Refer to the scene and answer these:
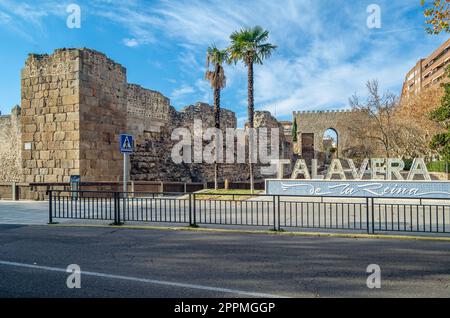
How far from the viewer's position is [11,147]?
2742cm

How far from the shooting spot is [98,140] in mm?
15867

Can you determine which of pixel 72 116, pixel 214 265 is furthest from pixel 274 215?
pixel 72 116

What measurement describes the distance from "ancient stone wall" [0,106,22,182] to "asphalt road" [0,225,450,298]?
22540mm

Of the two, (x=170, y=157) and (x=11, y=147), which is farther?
(x=11, y=147)

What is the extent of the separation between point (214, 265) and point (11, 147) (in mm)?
28163

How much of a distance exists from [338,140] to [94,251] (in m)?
59.1

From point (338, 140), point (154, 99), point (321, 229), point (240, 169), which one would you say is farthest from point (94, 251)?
point (338, 140)

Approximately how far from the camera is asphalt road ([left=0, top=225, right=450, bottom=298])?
437 centimetres

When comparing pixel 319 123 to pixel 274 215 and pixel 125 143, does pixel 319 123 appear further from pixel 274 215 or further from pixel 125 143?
pixel 274 215

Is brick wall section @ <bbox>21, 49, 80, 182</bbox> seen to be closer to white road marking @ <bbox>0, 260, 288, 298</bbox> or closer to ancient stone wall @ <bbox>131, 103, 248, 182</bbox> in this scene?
ancient stone wall @ <bbox>131, 103, 248, 182</bbox>

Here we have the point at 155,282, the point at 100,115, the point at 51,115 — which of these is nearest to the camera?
the point at 155,282

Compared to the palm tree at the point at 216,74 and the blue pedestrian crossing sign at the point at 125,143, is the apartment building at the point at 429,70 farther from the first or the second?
the blue pedestrian crossing sign at the point at 125,143

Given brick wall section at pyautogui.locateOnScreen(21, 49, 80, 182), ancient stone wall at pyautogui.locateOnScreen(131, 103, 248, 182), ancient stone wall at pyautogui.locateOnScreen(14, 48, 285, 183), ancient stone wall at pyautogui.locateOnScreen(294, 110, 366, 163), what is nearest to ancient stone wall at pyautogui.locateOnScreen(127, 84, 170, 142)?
ancient stone wall at pyautogui.locateOnScreen(131, 103, 248, 182)
